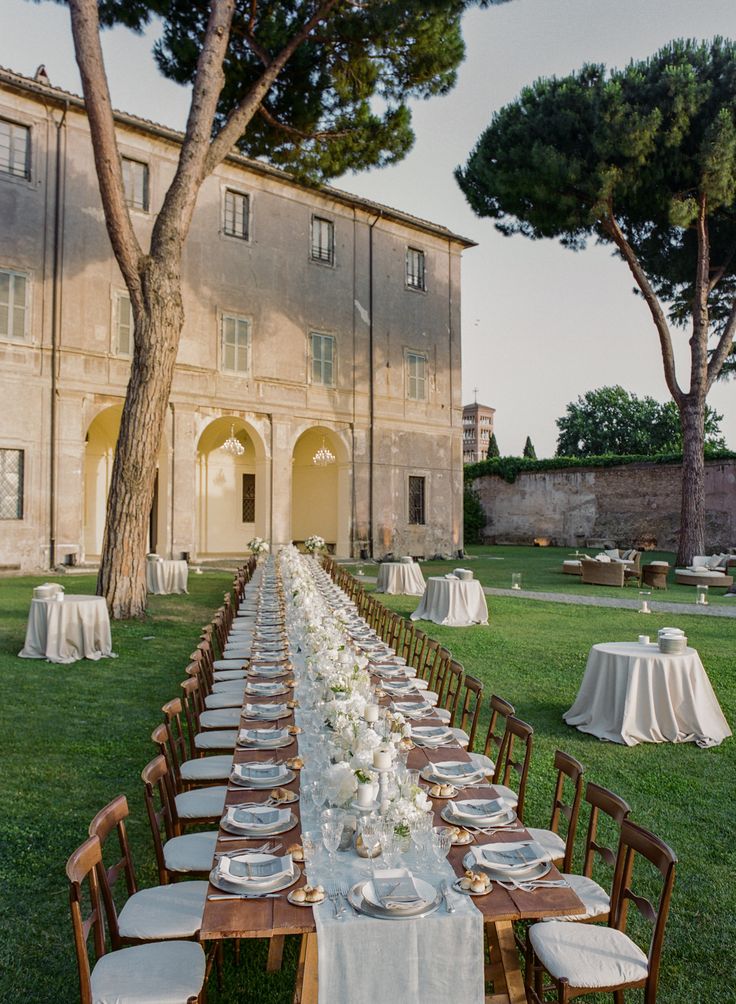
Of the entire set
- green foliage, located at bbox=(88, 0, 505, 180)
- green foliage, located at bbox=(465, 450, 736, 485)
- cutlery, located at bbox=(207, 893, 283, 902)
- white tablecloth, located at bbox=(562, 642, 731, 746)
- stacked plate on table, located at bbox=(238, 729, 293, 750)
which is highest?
green foliage, located at bbox=(88, 0, 505, 180)

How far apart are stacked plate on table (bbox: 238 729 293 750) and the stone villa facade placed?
1386cm

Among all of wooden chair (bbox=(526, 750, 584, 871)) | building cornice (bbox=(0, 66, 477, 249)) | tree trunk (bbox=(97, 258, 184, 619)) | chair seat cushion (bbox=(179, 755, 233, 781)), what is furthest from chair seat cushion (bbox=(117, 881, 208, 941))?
building cornice (bbox=(0, 66, 477, 249))

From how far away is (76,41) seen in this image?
31.0ft

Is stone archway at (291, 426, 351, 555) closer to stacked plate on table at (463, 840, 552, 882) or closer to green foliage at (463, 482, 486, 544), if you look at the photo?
green foliage at (463, 482, 486, 544)

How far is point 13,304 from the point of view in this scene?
614 inches

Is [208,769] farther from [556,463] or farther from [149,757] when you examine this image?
[556,463]

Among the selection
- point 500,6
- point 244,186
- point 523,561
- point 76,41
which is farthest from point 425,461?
point 76,41

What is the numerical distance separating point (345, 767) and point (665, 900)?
1017 mm

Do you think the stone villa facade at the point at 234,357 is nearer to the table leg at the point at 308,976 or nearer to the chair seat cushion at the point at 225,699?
the chair seat cushion at the point at 225,699

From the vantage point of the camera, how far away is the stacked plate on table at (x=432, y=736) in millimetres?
3248

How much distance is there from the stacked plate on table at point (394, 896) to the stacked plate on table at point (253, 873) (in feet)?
0.74

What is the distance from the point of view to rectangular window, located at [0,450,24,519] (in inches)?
603

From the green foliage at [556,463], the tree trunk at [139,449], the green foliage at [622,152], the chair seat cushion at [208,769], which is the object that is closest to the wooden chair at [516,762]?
the chair seat cushion at [208,769]

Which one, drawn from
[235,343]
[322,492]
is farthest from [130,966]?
[322,492]
